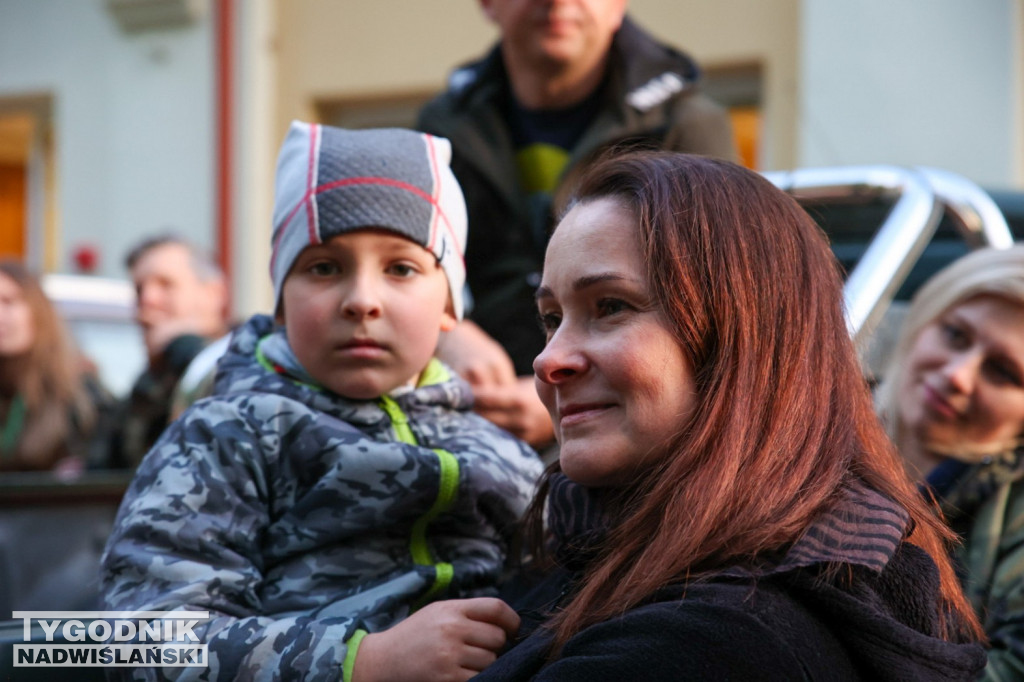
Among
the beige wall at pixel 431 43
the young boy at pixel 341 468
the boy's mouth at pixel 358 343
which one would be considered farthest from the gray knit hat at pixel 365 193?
the beige wall at pixel 431 43

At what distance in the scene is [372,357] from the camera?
6.19 feet

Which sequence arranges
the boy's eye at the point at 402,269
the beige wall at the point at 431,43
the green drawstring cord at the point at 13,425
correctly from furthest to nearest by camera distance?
the beige wall at the point at 431,43 < the green drawstring cord at the point at 13,425 < the boy's eye at the point at 402,269

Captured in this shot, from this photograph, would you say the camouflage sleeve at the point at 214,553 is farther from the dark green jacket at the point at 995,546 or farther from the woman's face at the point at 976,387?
the woman's face at the point at 976,387

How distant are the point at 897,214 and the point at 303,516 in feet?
4.84

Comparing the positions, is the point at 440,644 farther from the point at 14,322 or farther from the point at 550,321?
the point at 14,322

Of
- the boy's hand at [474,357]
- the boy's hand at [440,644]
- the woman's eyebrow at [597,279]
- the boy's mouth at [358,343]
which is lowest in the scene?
the boy's hand at [440,644]

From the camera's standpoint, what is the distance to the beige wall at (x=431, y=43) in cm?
726

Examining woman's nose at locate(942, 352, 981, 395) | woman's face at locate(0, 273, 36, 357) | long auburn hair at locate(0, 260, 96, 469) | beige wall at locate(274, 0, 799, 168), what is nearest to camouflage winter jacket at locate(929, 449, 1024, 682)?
woman's nose at locate(942, 352, 981, 395)

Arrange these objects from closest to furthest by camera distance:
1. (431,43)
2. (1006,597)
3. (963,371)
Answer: (1006,597)
(963,371)
(431,43)

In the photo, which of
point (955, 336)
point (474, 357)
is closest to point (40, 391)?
point (474, 357)

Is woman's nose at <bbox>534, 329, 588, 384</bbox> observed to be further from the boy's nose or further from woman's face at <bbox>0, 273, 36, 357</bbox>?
woman's face at <bbox>0, 273, 36, 357</bbox>

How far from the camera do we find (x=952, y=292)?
8.22ft

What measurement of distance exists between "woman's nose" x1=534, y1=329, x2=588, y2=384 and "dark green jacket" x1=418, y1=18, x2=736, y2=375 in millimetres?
1102

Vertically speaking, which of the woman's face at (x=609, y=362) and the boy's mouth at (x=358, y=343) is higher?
the woman's face at (x=609, y=362)
